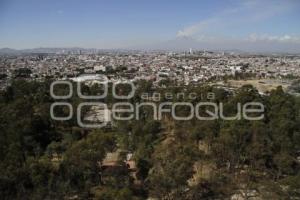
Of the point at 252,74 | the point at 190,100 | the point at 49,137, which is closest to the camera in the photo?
the point at 49,137

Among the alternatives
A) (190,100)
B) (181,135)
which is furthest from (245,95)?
(181,135)

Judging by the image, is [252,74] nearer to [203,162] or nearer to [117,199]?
[203,162]

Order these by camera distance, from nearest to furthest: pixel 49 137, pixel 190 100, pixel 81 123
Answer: pixel 49 137
pixel 81 123
pixel 190 100

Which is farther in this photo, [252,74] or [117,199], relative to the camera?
[252,74]

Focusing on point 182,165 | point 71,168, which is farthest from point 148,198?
point 71,168

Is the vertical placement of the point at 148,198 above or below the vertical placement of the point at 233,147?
below

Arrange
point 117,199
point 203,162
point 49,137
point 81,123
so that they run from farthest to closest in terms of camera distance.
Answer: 1. point 81,123
2. point 49,137
3. point 203,162
4. point 117,199

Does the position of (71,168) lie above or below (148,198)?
above

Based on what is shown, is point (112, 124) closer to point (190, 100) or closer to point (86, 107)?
point (86, 107)

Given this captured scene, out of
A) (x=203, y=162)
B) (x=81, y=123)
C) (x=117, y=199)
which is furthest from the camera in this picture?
(x=81, y=123)
